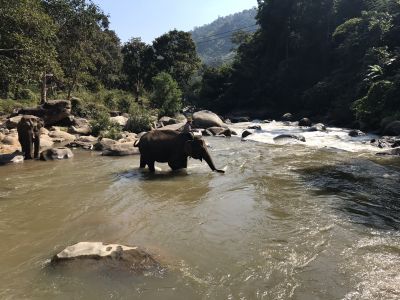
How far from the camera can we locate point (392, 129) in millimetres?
25219

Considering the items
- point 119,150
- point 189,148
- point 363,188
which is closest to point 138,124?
point 119,150

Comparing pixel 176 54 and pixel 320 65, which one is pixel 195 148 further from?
pixel 176 54

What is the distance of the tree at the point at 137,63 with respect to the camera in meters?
58.2

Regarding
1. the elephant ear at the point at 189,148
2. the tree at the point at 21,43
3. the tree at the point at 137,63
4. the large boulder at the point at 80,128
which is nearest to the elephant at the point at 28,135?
the tree at the point at 21,43

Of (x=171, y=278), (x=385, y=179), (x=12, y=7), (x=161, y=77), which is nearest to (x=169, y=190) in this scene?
(x=171, y=278)

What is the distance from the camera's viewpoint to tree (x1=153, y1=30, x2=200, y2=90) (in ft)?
205

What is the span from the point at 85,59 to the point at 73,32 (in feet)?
9.53

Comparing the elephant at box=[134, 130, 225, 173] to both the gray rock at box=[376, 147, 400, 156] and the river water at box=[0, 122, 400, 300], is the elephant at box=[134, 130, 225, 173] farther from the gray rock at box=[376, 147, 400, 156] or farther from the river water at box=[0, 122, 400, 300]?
the gray rock at box=[376, 147, 400, 156]

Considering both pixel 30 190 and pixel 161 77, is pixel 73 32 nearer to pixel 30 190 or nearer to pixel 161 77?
A: pixel 161 77

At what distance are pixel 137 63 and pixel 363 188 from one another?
5084cm

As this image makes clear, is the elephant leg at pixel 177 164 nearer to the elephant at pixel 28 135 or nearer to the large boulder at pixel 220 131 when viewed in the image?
the elephant at pixel 28 135

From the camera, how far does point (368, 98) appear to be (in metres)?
26.9

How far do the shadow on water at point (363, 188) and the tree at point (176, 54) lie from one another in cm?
4956

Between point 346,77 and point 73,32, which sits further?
point 346,77
